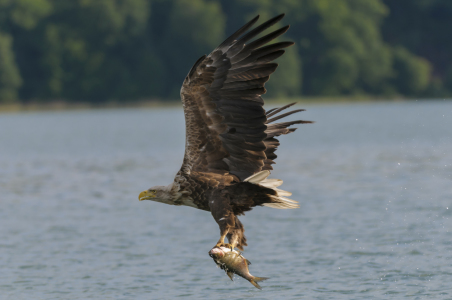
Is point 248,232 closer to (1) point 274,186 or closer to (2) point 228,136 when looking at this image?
(1) point 274,186

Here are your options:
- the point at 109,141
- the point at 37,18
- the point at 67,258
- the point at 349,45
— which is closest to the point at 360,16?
the point at 349,45

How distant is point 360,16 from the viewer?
7375 cm

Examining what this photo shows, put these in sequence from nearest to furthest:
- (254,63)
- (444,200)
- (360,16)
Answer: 1. (254,63)
2. (444,200)
3. (360,16)

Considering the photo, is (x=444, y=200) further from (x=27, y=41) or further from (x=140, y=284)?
(x=27, y=41)

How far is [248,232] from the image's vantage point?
13477mm

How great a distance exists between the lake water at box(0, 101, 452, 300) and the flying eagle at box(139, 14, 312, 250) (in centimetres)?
163

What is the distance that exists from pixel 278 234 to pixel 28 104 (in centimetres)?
5670

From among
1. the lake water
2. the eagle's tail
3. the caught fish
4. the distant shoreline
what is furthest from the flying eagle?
the distant shoreline

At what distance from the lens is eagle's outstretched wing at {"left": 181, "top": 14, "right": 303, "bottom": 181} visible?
7750mm

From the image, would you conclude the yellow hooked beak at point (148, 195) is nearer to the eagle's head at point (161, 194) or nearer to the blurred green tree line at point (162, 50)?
the eagle's head at point (161, 194)

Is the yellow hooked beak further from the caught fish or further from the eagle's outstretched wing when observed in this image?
the caught fish

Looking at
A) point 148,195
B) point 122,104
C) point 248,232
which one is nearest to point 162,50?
point 122,104

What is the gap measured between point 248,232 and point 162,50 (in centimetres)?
5775

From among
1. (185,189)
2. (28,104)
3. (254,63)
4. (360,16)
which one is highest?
(360,16)
